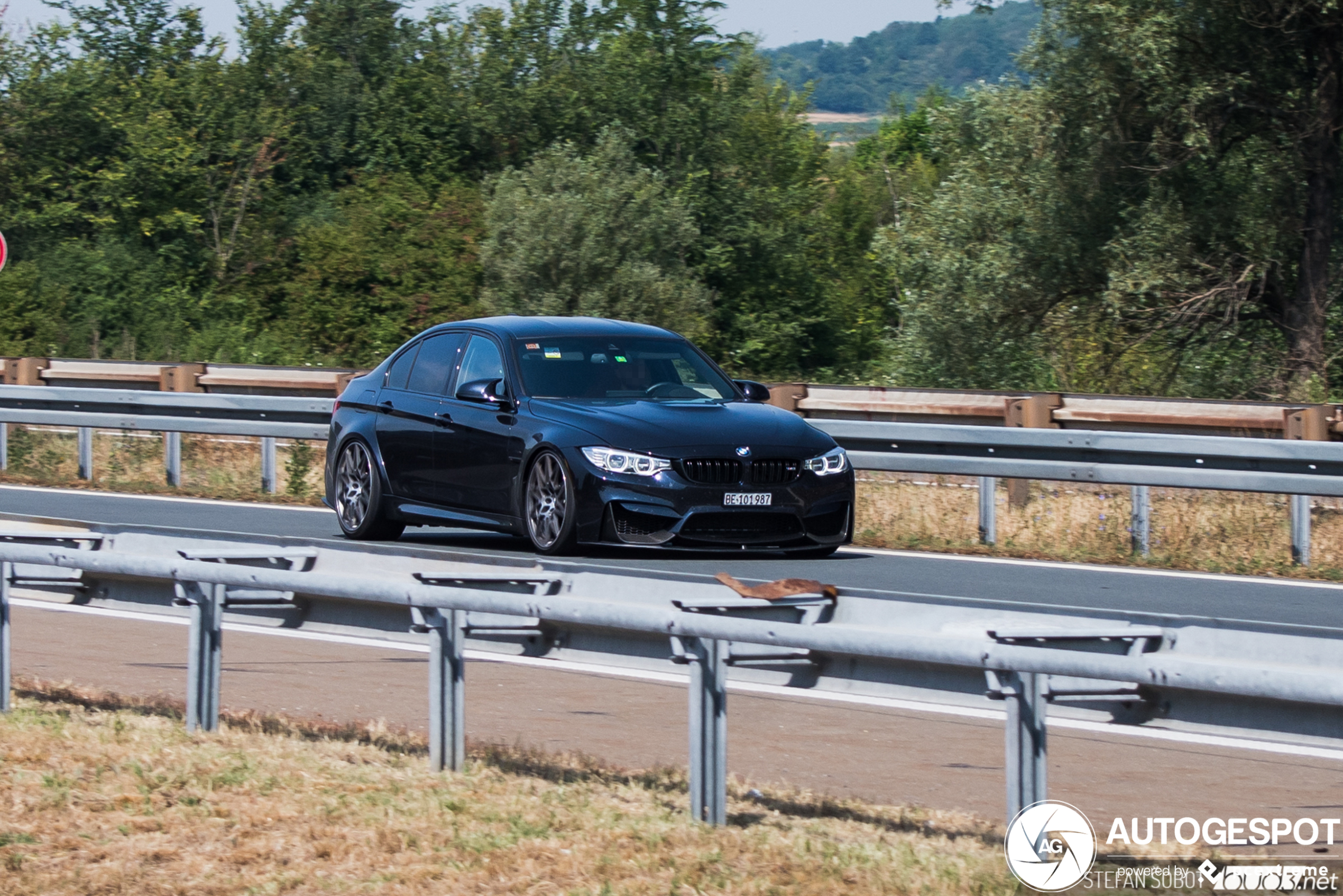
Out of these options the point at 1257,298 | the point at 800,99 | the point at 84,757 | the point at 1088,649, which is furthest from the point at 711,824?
the point at 800,99

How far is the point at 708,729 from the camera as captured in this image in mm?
5430

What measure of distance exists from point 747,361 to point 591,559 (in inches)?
1603

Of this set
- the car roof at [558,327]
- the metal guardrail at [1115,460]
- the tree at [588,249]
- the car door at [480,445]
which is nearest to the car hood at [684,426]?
the car door at [480,445]

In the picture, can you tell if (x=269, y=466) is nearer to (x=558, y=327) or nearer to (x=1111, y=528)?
(x=558, y=327)

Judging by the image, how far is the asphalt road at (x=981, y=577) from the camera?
10.3 metres

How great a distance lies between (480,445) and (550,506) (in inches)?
35.5

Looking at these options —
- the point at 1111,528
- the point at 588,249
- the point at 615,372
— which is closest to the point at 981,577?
the point at 1111,528

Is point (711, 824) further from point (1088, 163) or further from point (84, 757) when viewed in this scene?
point (1088, 163)

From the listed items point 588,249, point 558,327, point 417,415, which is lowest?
point 417,415

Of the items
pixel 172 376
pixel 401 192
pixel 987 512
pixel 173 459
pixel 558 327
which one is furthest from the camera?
pixel 401 192

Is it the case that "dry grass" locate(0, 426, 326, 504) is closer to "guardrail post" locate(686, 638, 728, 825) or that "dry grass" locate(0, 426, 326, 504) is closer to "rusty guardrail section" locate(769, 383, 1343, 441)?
"rusty guardrail section" locate(769, 383, 1343, 441)

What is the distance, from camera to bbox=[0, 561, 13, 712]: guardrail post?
7.25m

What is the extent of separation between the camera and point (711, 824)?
537 centimetres

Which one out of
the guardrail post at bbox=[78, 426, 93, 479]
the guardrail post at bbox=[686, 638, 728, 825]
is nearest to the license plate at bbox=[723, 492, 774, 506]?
the guardrail post at bbox=[686, 638, 728, 825]
